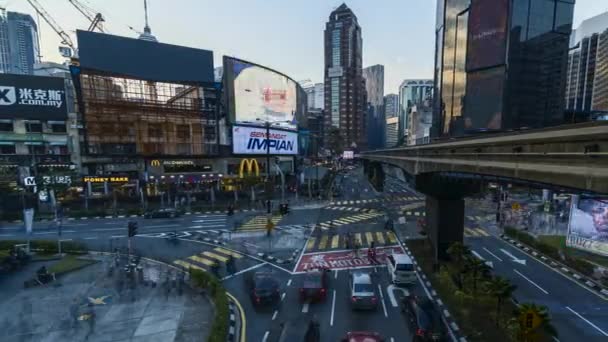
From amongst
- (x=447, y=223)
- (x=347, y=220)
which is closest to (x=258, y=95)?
(x=347, y=220)

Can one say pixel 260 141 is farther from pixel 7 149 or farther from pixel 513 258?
pixel 513 258

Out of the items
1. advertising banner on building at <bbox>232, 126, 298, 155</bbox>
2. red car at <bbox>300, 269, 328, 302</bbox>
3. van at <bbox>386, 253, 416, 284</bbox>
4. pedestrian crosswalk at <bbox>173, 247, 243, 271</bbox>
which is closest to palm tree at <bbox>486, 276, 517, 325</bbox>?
van at <bbox>386, 253, 416, 284</bbox>

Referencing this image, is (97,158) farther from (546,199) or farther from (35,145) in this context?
(546,199)

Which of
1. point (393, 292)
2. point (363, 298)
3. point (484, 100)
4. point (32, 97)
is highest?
point (32, 97)

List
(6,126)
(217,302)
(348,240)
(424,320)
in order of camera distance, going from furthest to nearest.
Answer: (6,126), (348,240), (217,302), (424,320)

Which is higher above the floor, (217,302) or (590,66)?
(590,66)

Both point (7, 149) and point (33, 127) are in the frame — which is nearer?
point (7, 149)

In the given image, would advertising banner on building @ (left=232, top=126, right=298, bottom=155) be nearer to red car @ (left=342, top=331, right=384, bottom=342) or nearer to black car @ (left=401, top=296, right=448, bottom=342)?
black car @ (left=401, top=296, right=448, bottom=342)
